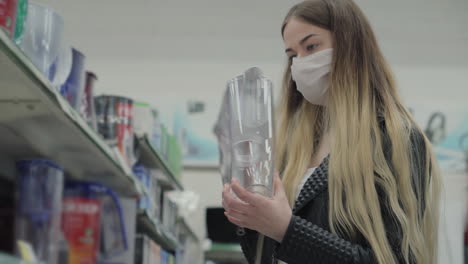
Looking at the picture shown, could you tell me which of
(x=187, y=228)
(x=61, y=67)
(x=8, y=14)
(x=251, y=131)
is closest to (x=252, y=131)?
(x=251, y=131)

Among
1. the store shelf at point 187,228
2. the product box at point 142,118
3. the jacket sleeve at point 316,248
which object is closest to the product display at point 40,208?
the jacket sleeve at point 316,248

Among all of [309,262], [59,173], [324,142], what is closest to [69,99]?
[59,173]

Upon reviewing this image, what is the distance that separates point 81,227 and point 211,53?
425 centimetres

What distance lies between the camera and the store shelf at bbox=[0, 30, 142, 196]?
1633 mm

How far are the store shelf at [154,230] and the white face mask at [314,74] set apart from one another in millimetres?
1376

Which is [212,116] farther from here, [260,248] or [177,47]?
[260,248]

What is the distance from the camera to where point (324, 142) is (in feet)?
5.88

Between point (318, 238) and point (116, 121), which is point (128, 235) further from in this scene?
point (318, 238)

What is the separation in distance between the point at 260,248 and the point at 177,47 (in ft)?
15.8

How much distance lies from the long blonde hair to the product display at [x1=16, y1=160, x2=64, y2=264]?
0.66m

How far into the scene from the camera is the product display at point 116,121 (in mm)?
2863

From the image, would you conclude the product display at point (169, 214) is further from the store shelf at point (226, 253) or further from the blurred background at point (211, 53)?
the blurred background at point (211, 53)

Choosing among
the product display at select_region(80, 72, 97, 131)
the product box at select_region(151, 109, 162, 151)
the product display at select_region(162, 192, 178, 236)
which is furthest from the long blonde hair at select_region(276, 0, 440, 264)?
the product display at select_region(162, 192, 178, 236)

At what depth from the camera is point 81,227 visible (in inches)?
85.3
